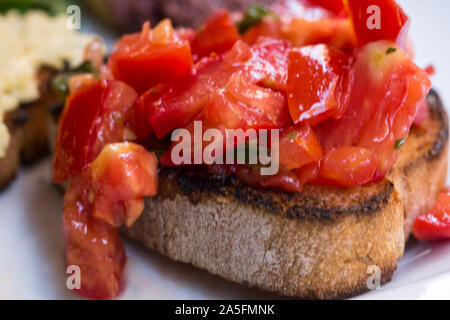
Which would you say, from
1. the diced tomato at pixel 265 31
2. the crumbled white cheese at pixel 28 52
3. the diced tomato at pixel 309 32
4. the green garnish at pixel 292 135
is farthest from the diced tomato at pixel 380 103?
the crumbled white cheese at pixel 28 52

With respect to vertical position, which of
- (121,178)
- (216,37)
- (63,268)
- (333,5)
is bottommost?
(63,268)

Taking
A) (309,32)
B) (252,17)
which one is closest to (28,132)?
(252,17)

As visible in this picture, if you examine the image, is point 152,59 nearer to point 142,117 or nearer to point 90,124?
point 142,117

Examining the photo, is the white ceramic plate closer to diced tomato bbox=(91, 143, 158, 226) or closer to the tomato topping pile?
the tomato topping pile

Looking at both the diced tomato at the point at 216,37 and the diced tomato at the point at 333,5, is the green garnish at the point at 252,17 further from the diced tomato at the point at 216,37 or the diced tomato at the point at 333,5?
the diced tomato at the point at 333,5

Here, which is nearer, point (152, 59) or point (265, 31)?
point (152, 59)
